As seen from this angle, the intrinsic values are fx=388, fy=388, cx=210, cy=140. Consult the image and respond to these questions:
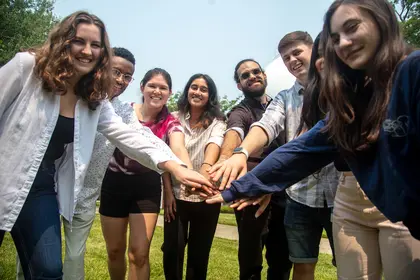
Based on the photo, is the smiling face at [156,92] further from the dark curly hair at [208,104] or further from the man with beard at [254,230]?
the man with beard at [254,230]

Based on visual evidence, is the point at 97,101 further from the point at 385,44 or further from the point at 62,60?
the point at 385,44

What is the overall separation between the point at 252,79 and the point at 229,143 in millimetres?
987

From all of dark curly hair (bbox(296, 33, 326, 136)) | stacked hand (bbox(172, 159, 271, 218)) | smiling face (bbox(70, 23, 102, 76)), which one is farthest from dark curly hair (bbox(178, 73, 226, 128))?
smiling face (bbox(70, 23, 102, 76))

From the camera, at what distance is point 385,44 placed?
178cm

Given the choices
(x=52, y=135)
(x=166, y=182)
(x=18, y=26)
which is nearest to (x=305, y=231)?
(x=166, y=182)

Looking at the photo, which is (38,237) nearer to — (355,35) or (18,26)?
(355,35)

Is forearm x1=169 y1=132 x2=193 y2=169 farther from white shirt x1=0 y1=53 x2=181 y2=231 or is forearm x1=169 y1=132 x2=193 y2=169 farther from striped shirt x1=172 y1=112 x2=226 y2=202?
white shirt x1=0 y1=53 x2=181 y2=231

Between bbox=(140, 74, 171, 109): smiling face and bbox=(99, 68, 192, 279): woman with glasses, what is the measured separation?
0.21 meters

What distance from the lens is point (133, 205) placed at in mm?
3650

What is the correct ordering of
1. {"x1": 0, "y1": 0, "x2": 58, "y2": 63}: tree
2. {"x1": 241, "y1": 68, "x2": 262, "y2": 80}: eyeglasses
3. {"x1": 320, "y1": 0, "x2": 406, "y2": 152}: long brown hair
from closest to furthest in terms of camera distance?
{"x1": 320, "y1": 0, "x2": 406, "y2": 152}: long brown hair
{"x1": 241, "y1": 68, "x2": 262, "y2": 80}: eyeglasses
{"x1": 0, "y1": 0, "x2": 58, "y2": 63}: tree

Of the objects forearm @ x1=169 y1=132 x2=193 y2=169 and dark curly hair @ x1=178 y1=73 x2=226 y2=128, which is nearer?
forearm @ x1=169 y1=132 x2=193 y2=169

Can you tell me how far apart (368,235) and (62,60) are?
7.29 ft

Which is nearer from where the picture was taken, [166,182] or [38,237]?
[38,237]

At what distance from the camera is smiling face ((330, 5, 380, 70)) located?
1.84 meters
